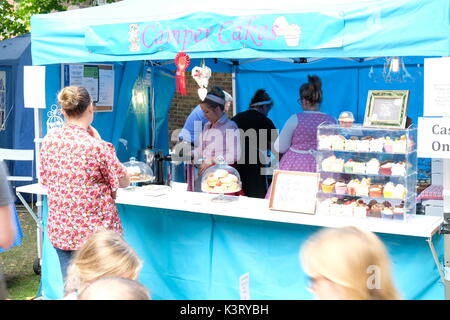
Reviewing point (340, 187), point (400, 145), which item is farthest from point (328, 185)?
point (400, 145)

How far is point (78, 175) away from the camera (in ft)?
11.5

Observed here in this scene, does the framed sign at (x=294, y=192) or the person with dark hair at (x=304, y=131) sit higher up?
the person with dark hair at (x=304, y=131)

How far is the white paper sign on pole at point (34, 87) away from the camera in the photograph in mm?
4797

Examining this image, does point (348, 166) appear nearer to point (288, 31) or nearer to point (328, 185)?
point (328, 185)

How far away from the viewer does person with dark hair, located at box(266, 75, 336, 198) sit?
4566 millimetres

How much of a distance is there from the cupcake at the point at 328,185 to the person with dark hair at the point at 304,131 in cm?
80

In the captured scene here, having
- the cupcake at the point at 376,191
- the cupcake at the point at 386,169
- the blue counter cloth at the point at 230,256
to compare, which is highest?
the cupcake at the point at 386,169

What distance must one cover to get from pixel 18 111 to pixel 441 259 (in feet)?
23.2

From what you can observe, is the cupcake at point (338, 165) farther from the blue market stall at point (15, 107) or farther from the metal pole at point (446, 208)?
the blue market stall at point (15, 107)

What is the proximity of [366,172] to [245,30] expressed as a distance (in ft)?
4.00

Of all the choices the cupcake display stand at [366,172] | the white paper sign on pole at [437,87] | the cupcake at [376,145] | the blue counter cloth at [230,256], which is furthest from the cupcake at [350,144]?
the white paper sign on pole at [437,87]

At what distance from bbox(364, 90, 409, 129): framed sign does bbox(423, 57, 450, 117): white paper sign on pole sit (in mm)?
574

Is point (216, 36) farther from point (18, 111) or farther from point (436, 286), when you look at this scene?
point (18, 111)

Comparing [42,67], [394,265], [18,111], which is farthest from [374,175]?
[18,111]
